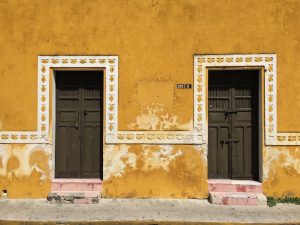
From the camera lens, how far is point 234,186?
22.4ft

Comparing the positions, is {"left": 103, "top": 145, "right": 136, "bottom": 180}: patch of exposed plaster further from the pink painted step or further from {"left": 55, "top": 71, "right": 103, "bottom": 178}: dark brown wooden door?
the pink painted step

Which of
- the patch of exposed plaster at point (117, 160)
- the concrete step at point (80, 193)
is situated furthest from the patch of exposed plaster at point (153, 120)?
the concrete step at point (80, 193)

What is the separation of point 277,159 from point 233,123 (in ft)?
3.41

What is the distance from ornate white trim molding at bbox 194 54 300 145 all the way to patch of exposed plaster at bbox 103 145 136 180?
1434 millimetres

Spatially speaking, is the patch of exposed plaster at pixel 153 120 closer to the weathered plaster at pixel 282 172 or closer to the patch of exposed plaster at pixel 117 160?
the patch of exposed plaster at pixel 117 160

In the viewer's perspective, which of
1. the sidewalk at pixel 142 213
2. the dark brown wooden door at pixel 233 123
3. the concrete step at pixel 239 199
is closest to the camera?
the sidewalk at pixel 142 213

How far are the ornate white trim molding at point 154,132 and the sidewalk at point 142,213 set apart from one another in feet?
3.73

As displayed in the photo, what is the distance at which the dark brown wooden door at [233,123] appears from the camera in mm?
7117

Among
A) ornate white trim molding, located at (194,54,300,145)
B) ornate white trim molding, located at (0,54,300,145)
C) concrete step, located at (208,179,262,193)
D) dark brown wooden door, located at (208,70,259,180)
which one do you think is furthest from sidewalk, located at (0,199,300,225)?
ornate white trim molding, located at (194,54,300,145)

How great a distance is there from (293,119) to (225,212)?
7.10 ft

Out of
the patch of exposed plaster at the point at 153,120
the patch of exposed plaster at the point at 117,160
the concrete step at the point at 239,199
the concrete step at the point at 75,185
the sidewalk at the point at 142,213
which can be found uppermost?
the patch of exposed plaster at the point at 153,120

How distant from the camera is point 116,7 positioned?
6.94 meters

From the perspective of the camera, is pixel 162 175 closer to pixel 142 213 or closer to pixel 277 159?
pixel 142 213

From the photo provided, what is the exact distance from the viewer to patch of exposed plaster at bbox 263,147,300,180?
22.3 ft
